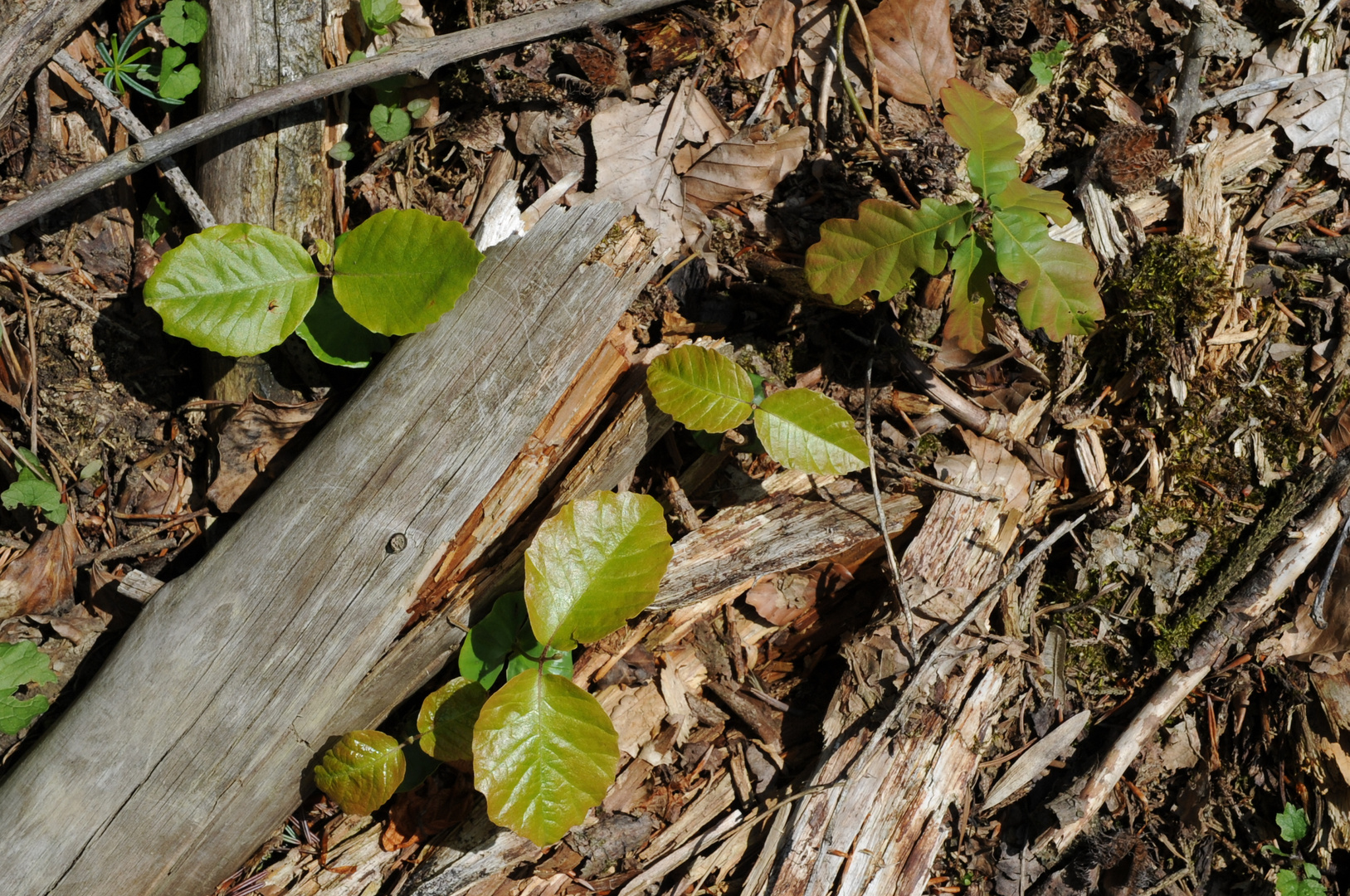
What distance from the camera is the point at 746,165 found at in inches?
116

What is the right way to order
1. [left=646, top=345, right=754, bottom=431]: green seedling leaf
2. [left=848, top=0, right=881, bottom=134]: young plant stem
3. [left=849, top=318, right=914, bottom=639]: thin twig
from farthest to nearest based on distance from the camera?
[left=848, top=0, right=881, bottom=134]: young plant stem, [left=849, top=318, right=914, bottom=639]: thin twig, [left=646, top=345, right=754, bottom=431]: green seedling leaf

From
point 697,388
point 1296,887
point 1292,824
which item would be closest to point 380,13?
point 697,388

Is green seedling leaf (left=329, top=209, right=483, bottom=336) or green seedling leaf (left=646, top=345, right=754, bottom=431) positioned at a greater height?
green seedling leaf (left=329, top=209, right=483, bottom=336)

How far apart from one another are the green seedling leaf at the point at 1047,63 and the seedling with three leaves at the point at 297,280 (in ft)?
6.82

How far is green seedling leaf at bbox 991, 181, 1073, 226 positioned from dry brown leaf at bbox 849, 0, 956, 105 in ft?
2.20

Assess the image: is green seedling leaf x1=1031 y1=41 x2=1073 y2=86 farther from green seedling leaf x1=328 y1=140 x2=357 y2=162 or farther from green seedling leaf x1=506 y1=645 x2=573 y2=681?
green seedling leaf x1=506 y1=645 x2=573 y2=681

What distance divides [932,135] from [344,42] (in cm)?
201

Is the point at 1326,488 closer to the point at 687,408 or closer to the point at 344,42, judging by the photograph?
the point at 687,408

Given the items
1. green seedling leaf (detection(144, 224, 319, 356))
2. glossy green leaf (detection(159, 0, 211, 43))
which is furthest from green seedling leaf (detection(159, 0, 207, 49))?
green seedling leaf (detection(144, 224, 319, 356))

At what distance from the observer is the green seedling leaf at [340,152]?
2.81 m

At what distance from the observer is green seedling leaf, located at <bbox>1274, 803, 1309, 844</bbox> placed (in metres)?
2.80

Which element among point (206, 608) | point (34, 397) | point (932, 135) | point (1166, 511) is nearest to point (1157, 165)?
point (932, 135)

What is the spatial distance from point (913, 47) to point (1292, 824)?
2978mm

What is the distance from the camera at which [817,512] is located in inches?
108
